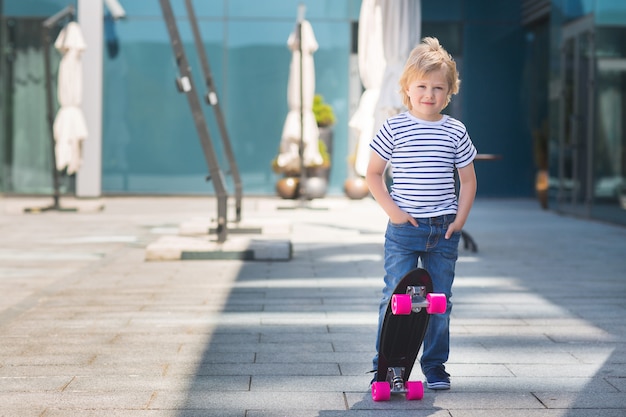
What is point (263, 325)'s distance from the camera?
6.01 metres

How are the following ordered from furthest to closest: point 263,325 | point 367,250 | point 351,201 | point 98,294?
point 351,201 < point 367,250 < point 98,294 < point 263,325

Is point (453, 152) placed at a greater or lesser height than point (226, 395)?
greater

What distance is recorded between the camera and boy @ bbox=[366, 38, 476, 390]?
4.17m

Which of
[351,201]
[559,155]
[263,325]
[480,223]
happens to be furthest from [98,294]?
[351,201]

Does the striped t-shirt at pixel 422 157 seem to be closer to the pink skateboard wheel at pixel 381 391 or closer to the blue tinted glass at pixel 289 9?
the pink skateboard wheel at pixel 381 391

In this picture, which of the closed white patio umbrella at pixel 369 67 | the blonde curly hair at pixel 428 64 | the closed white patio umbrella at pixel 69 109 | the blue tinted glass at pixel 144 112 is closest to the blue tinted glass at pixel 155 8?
the blue tinted glass at pixel 144 112

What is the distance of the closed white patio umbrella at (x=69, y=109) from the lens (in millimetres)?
16406

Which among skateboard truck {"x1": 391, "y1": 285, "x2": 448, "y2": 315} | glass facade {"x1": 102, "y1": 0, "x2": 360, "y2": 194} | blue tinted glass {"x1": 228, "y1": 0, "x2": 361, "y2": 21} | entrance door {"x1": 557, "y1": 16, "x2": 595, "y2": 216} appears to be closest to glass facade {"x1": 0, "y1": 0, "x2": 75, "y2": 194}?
glass facade {"x1": 102, "y1": 0, "x2": 360, "y2": 194}

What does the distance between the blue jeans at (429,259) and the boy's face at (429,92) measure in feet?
1.34

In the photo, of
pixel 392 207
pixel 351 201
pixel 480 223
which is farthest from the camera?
pixel 351 201

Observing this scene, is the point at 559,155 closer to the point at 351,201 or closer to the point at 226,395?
the point at 351,201

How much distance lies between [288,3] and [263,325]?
15959 millimetres

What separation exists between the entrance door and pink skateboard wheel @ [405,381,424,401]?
11.4m

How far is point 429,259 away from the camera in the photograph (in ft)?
14.2
